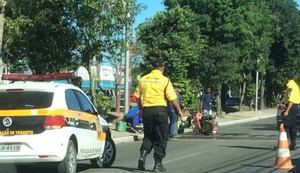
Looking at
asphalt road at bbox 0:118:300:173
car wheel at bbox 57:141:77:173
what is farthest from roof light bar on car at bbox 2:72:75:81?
car wheel at bbox 57:141:77:173

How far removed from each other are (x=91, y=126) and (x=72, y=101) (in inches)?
31.0

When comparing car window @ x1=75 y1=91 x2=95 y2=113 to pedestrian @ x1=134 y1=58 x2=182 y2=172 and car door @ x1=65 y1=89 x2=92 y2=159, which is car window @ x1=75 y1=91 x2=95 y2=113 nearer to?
car door @ x1=65 y1=89 x2=92 y2=159

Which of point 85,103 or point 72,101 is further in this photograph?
point 85,103

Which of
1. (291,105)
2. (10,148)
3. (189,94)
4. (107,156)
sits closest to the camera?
(10,148)

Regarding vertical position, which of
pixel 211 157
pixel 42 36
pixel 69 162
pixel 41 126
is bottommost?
pixel 211 157

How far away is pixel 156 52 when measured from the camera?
31125 mm

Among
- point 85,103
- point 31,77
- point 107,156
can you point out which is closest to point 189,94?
point 31,77

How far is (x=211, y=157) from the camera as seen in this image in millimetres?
13844

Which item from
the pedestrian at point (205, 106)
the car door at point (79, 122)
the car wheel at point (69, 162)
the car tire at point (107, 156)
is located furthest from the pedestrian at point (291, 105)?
the pedestrian at point (205, 106)

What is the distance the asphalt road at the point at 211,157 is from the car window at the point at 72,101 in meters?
1.62

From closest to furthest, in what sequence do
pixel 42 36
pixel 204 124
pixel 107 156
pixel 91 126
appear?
1. pixel 91 126
2. pixel 107 156
3. pixel 42 36
4. pixel 204 124

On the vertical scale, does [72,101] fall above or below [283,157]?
above

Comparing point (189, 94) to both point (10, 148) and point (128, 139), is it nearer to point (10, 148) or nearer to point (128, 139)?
point (128, 139)

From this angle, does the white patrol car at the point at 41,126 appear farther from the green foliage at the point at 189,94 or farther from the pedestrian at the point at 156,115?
the green foliage at the point at 189,94
